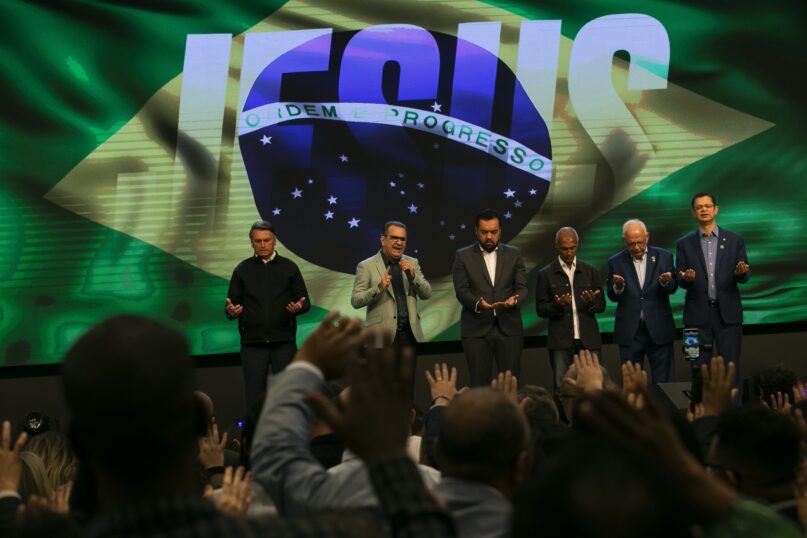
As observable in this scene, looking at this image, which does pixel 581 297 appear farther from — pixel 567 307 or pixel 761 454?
pixel 761 454

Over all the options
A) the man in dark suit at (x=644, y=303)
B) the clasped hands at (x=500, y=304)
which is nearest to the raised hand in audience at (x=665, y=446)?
the clasped hands at (x=500, y=304)

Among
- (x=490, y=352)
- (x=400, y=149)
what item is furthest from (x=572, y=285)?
(x=400, y=149)

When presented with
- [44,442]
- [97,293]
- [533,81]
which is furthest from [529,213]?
[44,442]

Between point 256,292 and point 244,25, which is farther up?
point 244,25

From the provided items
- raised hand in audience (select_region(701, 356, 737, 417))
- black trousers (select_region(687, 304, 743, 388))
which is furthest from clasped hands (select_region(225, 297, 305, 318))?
raised hand in audience (select_region(701, 356, 737, 417))

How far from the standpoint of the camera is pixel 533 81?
7902 mm

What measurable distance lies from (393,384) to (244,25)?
7156 mm

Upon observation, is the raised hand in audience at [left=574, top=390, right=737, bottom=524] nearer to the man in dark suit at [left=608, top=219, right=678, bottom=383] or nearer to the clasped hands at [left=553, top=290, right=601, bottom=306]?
the clasped hands at [left=553, top=290, right=601, bottom=306]

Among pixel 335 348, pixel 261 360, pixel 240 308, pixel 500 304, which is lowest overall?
pixel 261 360

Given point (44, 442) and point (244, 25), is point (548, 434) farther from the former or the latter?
point (244, 25)

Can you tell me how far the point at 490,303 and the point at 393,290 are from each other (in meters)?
0.62

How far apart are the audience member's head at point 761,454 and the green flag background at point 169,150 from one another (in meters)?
5.82

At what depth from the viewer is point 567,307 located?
6.84 m

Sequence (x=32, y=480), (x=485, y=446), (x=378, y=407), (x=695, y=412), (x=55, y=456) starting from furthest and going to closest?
(x=695, y=412), (x=55, y=456), (x=32, y=480), (x=485, y=446), (x=378, y=407)
